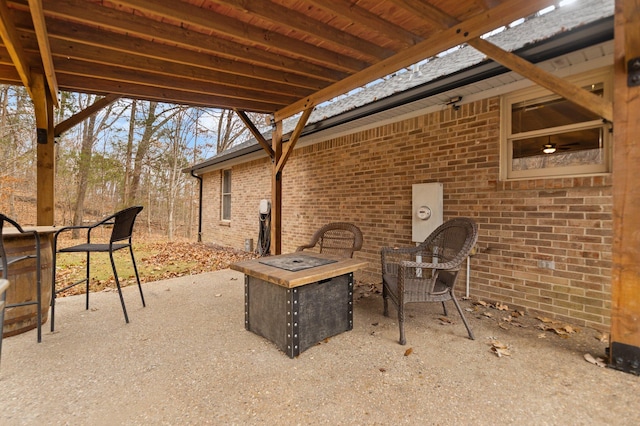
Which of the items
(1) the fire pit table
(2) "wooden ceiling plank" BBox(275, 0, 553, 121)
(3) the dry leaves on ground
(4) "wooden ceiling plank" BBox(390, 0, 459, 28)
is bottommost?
(3) the dry leaves on ground

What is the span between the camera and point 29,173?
9.91m

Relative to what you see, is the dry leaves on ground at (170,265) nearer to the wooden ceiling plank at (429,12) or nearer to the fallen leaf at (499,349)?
the fallen leaf at (499,349)

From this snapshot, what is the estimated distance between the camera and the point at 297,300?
238 centimetres

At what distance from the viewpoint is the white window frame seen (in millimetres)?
9297

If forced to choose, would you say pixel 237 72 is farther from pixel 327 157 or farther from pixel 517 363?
pixel 517 363

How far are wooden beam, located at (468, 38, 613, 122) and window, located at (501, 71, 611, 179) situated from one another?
3.12 feet

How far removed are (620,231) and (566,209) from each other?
987mm

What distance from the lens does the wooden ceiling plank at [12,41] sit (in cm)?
231

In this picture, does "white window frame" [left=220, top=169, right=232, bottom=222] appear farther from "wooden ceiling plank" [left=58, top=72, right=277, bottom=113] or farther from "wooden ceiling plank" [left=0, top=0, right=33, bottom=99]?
"wooden ceiling plank" [left=0, top=0, right=33, bottom=99]

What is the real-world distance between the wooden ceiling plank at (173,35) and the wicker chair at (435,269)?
250 cm

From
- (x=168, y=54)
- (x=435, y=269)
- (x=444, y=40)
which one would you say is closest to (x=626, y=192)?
(x=435, y=269)

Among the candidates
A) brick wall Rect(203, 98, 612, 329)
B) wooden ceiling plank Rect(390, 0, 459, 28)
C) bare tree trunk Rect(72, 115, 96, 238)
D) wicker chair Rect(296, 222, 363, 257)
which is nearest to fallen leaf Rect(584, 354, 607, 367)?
brick wall Rect(203, 98, 612, 329)

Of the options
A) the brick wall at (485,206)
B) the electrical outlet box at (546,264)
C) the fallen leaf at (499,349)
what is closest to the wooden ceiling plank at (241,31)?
the brick wall at (485,206)

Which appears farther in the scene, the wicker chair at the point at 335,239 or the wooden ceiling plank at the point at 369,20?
the wicker chair at the point at 335,239
